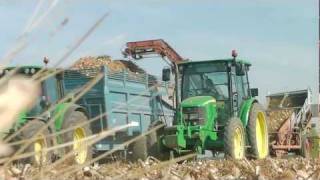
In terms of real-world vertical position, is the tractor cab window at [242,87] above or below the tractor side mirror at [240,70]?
below

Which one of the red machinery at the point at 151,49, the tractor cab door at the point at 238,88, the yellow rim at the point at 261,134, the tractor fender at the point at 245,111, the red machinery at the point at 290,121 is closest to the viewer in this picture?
the tractor cab door at the point at 238,88

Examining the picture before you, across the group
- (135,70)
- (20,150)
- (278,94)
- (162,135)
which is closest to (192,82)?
(162,135)

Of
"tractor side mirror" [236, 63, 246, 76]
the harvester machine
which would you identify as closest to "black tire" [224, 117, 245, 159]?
"tractor side mirror" [236, 63, 246, 76]

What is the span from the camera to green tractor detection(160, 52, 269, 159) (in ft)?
40.7

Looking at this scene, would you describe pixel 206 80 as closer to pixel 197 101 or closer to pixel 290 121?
pixel 197 101

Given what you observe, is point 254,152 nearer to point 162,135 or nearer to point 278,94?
point 162,135

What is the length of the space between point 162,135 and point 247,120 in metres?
1.75

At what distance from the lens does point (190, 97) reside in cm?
1323

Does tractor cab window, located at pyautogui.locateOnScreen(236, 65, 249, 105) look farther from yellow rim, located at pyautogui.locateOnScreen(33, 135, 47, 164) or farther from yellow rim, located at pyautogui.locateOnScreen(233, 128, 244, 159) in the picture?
yellow rim, located at pyautogui.locateOnScreen(33, 135, 47, 164)

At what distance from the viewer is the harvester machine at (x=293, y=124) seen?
17969 mm

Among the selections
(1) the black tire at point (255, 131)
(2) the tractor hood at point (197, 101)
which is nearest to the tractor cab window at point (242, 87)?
(1) the black tire at point (255, 131)

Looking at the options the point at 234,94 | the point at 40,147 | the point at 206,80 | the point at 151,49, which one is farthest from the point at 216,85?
the point at 40,147

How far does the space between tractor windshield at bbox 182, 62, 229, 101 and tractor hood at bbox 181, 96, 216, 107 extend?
0.21 m

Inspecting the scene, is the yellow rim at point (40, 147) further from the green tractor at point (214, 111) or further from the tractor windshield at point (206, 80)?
the tractor windshield at point (206, 80)
